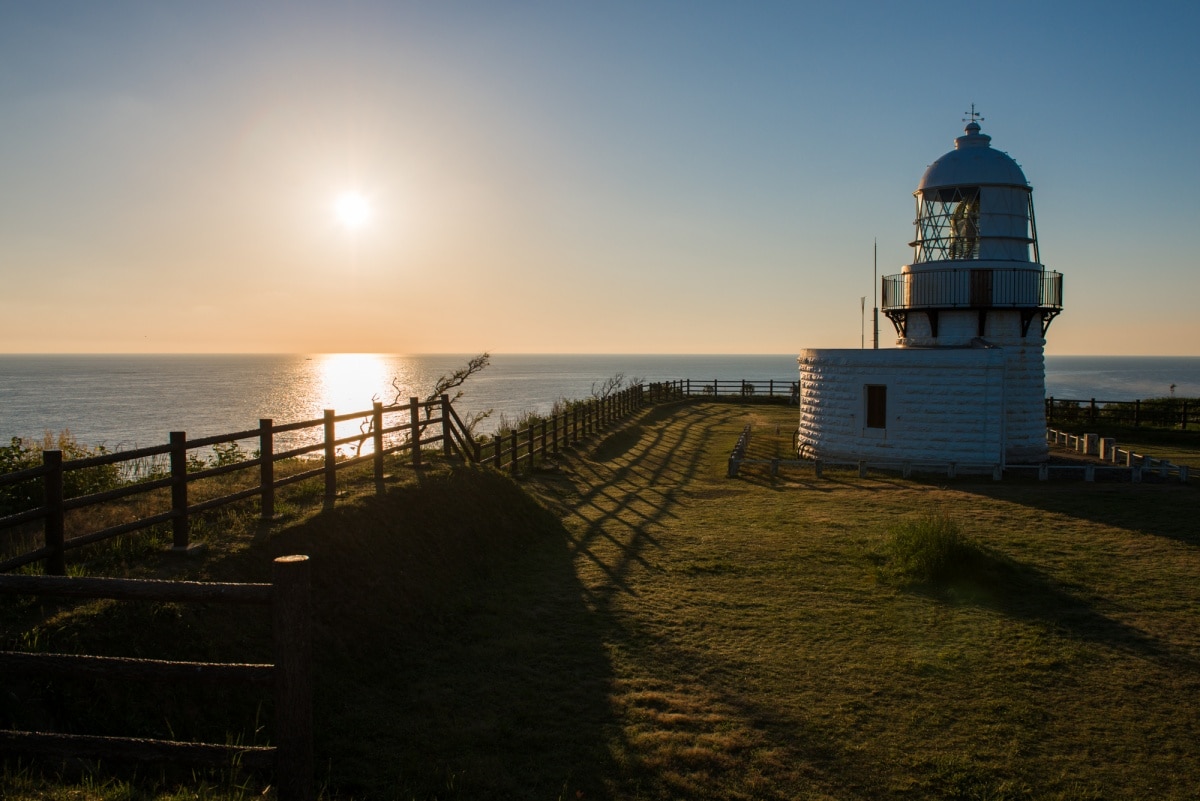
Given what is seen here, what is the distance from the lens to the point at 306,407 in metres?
88.9

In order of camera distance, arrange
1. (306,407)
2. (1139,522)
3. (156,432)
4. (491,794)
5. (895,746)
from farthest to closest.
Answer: (306,407)
(156,432)
(1139,522)
(895,746)
(491,794)

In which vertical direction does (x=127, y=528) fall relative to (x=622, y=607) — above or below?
above

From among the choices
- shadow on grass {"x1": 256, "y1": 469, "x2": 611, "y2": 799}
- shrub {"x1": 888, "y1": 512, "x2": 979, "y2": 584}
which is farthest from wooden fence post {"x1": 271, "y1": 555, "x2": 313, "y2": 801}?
shrub {"x1": 888, "y1": 512, "x2": 979, "y2": 584}

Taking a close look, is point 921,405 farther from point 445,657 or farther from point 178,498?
point 178,498

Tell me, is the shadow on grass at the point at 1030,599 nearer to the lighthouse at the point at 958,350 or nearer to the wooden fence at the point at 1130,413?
the lighthouse at the point at 958,350

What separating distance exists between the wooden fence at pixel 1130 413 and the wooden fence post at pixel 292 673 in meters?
33.8

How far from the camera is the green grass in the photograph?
5.77 m

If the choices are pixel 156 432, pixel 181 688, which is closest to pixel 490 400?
pixel 156 432

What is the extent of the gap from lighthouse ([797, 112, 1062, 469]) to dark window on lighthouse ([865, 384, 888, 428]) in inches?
1.1

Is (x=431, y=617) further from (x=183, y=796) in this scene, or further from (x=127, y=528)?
(x=183, y=796)

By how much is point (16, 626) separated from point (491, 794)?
363 cm

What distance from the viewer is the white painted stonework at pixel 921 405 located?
66.8 ft

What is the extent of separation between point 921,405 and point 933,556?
1133 centimetres

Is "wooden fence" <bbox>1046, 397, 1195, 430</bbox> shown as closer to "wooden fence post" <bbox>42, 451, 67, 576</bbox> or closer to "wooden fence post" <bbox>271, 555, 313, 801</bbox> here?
"wooden fence post" <bbox>271, 555, 313, 801</bbox>
